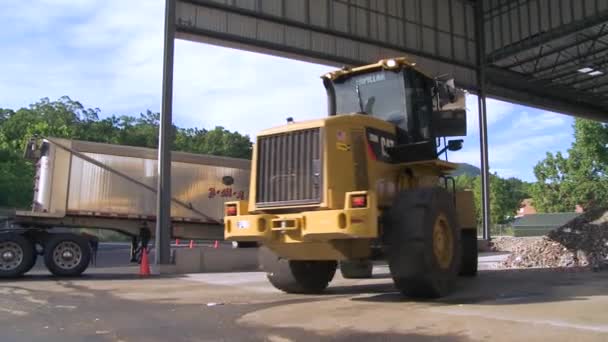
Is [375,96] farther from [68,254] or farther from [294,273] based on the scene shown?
[68,254]

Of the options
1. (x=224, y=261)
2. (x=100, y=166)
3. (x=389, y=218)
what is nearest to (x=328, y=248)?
(x=389, y=218)

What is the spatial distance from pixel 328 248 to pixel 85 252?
28.0ft

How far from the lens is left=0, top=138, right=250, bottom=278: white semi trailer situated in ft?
48.8

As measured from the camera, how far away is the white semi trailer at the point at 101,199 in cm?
1486

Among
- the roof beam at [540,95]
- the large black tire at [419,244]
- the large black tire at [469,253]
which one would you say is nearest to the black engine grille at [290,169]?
the large black tire at [419,244]

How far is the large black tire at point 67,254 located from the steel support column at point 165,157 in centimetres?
241

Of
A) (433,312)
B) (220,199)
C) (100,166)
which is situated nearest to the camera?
(433,312)

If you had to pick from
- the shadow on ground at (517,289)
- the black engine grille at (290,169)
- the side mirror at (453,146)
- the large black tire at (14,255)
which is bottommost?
the shadow on ground at (517,289)

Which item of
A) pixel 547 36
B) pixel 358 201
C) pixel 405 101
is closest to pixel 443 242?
pixel 358 201

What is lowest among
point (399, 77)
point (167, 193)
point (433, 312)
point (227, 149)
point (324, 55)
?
point (433, 312)

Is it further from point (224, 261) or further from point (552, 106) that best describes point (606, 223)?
point (552, 106)

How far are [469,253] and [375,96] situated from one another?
447 centimetres

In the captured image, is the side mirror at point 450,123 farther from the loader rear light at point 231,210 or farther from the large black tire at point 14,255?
the large black tire at point 14,255

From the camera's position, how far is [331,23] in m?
21.7
